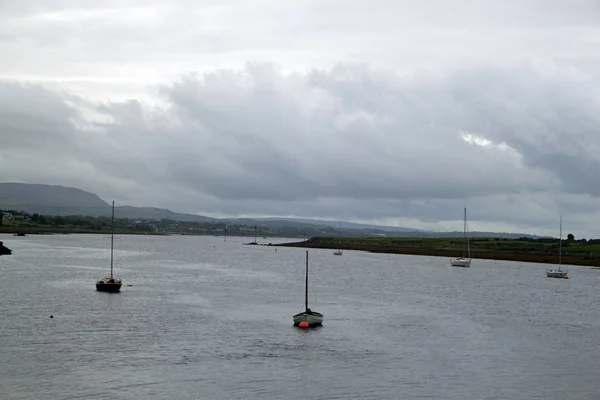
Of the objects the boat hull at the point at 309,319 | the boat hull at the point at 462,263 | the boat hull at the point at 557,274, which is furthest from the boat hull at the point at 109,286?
the boat hull at the point at 462,263

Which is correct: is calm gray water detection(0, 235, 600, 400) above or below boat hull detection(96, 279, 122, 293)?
below

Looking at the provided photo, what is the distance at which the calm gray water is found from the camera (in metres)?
40.4

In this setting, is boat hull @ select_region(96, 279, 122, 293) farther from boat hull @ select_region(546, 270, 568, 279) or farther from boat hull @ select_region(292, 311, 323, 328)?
boat hull @ select_region(546, 270, 568, 279)

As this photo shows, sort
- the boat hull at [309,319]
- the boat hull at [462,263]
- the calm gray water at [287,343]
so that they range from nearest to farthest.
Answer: the calm gray water at [287,343], the boat hull at [309,319], the boat hull at [462,263]

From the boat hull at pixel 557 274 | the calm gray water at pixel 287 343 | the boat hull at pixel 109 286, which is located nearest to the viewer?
the calm gray water at pixel 287 343

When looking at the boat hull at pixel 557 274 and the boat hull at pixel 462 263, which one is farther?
the boat hull at pixel 462 263

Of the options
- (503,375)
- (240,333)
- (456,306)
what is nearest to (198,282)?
(456,306)

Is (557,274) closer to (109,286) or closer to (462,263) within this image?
(462,263)

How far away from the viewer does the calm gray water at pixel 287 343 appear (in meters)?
40.4

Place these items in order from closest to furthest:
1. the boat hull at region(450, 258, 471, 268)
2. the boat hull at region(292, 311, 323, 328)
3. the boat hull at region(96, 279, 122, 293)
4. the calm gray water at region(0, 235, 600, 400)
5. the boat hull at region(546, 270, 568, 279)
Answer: the calm gray water at region(0, 235, 600, 400) < the boat hull at region(292, 311, 323, 328) < the boat hull at region(96, 279, 122, 293) < the boat hull at region(546, 270, 568, 279) < the boat hull at region(450, 258, 471, 268)

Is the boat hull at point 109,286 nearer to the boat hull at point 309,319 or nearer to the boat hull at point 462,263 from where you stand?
the boat hull at point 309,319

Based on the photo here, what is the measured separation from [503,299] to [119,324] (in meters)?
53.9

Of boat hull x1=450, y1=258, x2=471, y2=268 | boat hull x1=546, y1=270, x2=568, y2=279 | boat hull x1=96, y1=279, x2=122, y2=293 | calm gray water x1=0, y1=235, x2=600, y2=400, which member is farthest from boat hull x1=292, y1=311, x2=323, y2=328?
boat hull x1=450, y1=258, x2=471, y2=268

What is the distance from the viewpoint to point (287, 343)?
5378 centimetres
